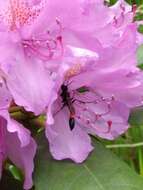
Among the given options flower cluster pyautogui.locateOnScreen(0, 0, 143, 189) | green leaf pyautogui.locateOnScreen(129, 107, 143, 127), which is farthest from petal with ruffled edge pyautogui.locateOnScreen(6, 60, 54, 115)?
green leaf pyautogui.locateOnScreen(129, 107, 143, 127)

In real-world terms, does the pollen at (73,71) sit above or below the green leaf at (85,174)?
above

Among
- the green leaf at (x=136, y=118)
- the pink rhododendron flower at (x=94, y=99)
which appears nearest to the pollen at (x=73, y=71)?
the pink rhododendron flower at (x=94, y=99)

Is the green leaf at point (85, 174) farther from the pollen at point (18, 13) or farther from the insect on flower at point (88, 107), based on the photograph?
the pollen at point (18, 13)

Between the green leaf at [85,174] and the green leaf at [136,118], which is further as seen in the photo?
the green leaf at [136,118]

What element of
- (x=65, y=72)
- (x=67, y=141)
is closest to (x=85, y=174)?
(x=67, y=141)

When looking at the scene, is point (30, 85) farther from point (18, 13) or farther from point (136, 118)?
point (136, 118)

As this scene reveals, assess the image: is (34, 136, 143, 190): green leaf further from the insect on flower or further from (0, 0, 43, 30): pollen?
(0, 0, 43, 30): pollen

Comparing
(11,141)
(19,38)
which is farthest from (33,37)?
(11,141)
